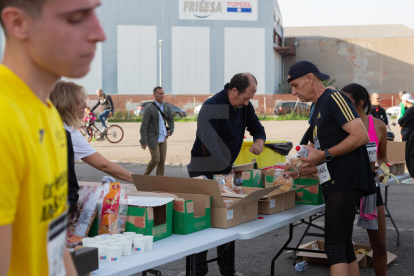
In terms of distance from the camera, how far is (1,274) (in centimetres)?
75

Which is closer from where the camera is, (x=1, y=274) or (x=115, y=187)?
(x=1, y=274)

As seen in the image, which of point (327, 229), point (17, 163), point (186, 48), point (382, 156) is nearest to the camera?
point (17, 163)

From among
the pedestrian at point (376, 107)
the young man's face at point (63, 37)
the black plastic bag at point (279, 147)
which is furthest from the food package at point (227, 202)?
the pedestrian at point (376, 107)

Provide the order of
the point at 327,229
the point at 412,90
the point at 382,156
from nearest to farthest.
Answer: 1. the point at 327,229
2. the point at 382,156
3. the point at 412,90

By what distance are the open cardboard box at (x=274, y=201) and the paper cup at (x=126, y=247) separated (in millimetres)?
1095

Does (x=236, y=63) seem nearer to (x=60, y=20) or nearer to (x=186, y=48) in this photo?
(x=186, y=48)

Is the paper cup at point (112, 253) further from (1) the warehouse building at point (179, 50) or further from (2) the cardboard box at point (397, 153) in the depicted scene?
(1) the warehouse building at point (179, 50)

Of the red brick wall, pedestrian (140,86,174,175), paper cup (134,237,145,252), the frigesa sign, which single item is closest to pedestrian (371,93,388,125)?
pedestrian (140,86,174,175)

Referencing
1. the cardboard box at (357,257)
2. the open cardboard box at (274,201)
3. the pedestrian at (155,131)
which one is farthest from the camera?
the pedestrian at (155,131)

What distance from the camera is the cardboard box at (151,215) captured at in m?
2.34

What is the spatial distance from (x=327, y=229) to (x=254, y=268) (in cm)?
179

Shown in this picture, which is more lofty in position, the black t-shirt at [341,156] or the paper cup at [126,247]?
the black t-shirt at [341,156]

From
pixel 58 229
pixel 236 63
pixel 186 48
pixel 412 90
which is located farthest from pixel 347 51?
pixel 58 229

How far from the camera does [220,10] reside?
3619 centimetres
